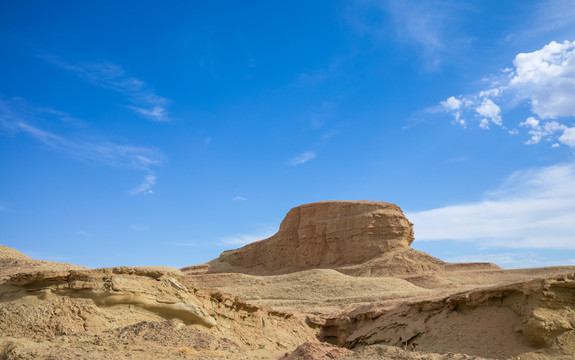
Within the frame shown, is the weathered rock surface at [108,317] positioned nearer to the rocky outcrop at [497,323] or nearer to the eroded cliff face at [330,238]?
the rocky outcrop at [497,323]

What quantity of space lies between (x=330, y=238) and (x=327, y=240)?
0.46 meters

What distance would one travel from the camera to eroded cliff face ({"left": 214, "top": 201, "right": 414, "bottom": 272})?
160 feet

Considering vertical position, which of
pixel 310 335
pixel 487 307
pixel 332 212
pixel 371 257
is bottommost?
Answer: pixel 310 335

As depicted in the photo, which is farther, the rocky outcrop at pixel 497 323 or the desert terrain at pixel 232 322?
the rocky outcrop at pixel 497 323

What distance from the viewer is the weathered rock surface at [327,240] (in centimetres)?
4875

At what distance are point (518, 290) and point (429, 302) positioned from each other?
11.3 feet

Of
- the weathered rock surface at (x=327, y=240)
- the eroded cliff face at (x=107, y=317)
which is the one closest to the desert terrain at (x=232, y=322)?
the eroded cliff face at (x=107, y=317)

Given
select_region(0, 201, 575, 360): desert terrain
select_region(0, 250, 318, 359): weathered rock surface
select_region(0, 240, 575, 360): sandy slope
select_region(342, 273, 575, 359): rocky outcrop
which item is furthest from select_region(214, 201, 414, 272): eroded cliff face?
select_region(0, 250, 318, 359): weathered rock surface

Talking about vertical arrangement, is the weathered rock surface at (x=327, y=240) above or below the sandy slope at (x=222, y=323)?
above

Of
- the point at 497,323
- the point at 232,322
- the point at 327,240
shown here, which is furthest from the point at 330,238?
the point at 497,323

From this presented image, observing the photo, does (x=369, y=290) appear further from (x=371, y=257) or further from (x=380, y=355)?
(x=380, y=355)

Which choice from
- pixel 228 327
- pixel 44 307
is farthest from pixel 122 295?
pixel 228 327

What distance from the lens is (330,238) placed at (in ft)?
171

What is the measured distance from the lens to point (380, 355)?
304 inches
